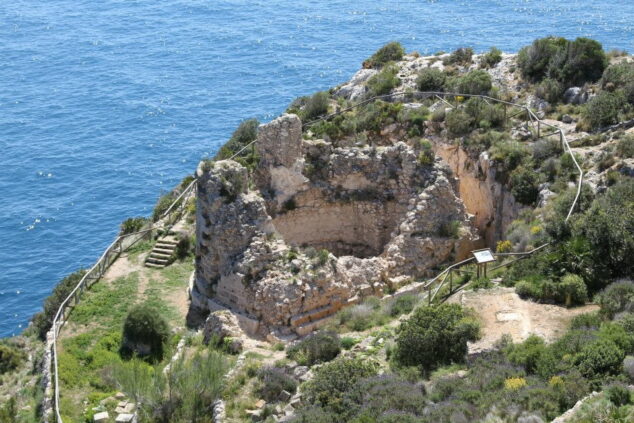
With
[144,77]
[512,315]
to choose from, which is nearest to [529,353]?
[512,315]

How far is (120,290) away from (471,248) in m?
16.3

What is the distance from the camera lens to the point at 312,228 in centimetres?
4266

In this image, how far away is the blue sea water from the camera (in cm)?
6494

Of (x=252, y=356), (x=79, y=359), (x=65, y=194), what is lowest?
(x=65, y=194)

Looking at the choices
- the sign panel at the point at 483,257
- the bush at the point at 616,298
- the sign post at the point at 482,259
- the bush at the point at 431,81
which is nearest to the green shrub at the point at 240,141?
the bush at the point at 431,81

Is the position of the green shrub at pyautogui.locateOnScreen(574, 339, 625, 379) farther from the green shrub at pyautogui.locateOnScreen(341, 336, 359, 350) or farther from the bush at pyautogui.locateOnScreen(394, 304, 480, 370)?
the green shrub at pyautogui.locateOnScreen(341, 336, 359, 350)

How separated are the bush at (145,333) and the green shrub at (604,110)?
2235cm

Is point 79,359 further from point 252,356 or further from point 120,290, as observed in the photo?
point 252,356

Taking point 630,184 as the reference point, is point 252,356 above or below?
below

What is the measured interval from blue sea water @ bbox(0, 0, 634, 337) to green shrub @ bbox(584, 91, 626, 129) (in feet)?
108

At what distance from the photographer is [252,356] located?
107 feet

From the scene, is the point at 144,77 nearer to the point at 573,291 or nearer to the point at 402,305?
the point at 402,305

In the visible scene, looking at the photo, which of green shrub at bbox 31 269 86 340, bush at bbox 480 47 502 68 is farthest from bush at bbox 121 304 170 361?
bush at bbox 480 47 502 68

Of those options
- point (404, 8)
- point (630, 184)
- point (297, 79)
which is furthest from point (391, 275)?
point (404, 8)
